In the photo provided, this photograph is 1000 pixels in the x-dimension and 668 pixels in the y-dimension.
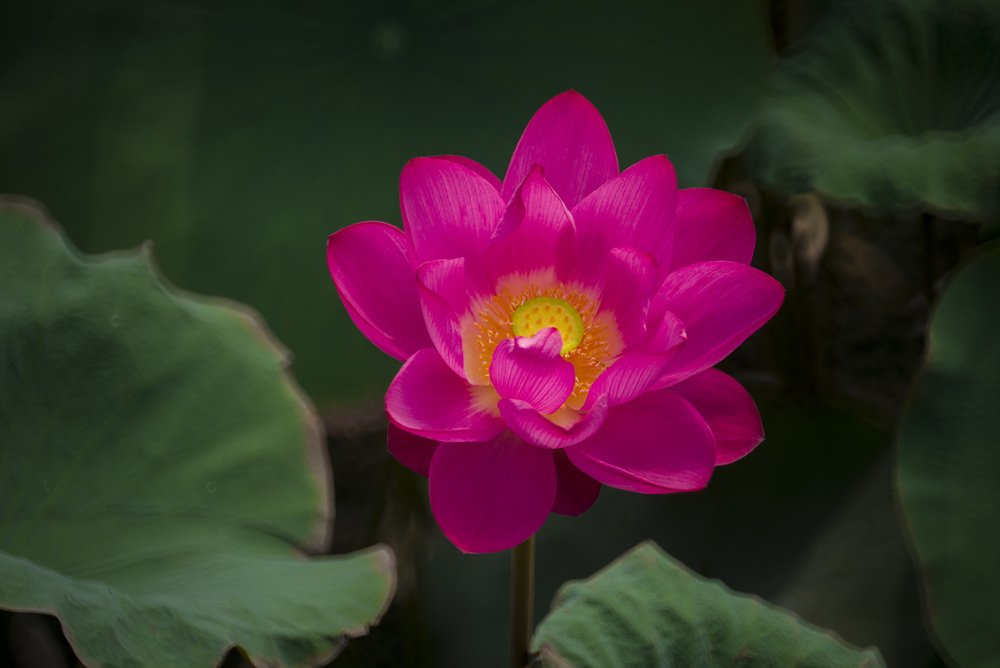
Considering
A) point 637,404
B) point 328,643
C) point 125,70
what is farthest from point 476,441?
point 125,70

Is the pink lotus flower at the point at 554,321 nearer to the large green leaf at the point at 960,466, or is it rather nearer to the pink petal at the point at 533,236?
Answer: the pink petal at the point at 533,236

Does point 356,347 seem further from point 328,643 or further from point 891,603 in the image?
point 891,603

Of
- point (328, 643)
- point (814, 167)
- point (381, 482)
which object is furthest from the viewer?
point (381, 482)

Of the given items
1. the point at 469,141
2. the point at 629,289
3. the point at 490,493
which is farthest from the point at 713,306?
the point at 469,141

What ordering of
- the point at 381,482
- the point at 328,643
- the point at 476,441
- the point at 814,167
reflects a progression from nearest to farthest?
the point at 476,441 < the point at 328,643 < the point at 814,167 < the point at 381,482

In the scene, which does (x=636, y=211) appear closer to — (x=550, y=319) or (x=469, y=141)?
(x=550, y=319)

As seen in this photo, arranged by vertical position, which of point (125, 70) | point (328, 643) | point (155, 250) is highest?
point (125, 70)
